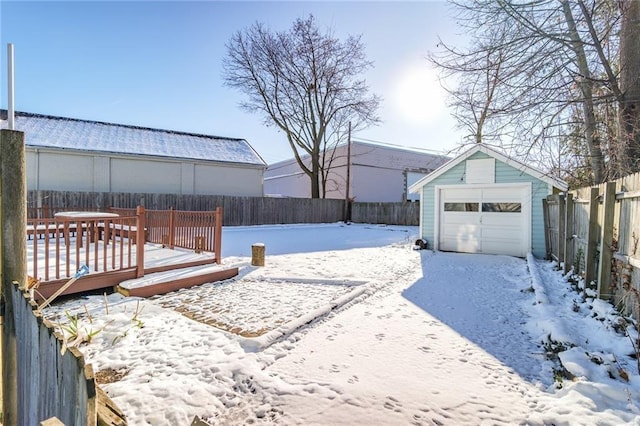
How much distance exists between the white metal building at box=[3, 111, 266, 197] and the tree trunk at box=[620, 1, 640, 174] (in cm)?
1755

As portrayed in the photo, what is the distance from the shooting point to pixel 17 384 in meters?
2.62

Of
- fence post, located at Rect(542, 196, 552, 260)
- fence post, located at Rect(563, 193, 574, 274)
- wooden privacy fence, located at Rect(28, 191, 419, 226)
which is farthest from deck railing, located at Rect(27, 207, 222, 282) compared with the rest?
fence post, located at Rect(542, 196, 552, 260)

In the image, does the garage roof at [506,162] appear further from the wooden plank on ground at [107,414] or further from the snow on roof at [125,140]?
the snow on roof at [125,140]

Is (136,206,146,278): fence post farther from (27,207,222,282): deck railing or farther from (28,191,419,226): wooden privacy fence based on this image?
(28,191,419,226): wooden privacy fence

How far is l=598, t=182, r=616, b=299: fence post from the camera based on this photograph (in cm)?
423

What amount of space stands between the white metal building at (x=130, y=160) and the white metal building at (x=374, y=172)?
22.8 ft

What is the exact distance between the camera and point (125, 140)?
58.1ft

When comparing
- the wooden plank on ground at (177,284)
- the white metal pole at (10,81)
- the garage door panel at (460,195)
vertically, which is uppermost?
the white metal pole at (10,81)

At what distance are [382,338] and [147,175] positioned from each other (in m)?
17.0

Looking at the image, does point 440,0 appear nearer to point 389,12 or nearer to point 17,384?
point 389,12

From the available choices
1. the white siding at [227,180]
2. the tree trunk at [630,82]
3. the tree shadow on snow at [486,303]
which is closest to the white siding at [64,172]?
the white siding at [227,180]

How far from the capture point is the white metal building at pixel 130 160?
48.7 feet

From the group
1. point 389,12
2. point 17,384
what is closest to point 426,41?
point 389,12

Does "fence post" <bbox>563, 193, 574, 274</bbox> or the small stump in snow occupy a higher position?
"fence post" <bbox>563, 193, 574, 274</bbox>
